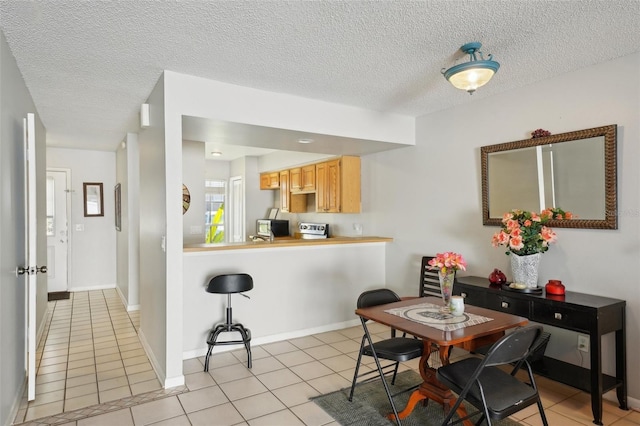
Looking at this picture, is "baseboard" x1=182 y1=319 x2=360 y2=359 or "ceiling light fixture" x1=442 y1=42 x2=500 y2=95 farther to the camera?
"baseboard" x1=182 y1=319 x2=360 y2=359

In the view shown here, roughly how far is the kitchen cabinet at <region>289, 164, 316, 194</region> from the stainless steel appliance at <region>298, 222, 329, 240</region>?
588 millimetres

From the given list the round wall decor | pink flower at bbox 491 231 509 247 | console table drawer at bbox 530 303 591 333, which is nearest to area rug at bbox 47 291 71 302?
the round wall decor

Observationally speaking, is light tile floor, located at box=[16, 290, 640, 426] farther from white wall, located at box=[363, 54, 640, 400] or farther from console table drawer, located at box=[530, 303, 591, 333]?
white wall, located at box=[363, 54, 640, 400]

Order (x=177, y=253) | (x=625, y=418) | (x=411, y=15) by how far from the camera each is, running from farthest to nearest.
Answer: (x=177, y=253), (x=625, y=418), (x=411, y=15)

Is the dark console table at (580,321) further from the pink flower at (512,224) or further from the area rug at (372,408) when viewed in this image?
the area rug at (372,408)

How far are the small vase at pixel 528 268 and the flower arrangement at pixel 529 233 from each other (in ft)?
0.12

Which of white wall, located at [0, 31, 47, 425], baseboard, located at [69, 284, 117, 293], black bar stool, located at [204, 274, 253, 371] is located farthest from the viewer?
baseboard, located at [69, 284, 117, 293]

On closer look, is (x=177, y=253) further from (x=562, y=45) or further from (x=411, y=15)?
(x=562, y=45)

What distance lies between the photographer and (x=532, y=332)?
1922 mm

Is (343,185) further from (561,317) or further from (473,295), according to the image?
(561,317)

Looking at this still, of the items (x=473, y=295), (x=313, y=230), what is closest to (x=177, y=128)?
(x=473, y=295)

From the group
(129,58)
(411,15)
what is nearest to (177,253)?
(129,58)

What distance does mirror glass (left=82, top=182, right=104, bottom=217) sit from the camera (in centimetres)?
A: 644

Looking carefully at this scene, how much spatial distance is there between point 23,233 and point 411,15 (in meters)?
2.99
